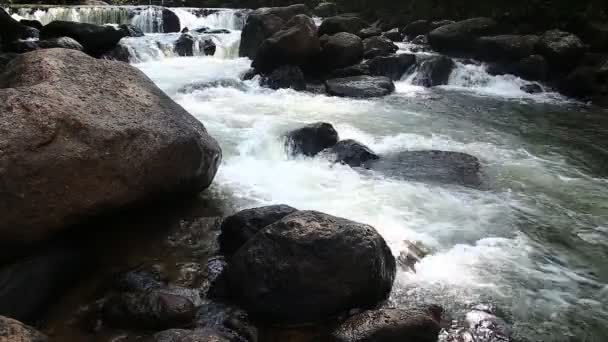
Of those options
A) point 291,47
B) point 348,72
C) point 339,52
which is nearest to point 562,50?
point 348,72

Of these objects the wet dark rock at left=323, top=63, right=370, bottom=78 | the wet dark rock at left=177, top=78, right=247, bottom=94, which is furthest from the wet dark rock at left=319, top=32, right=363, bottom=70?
the wet dark rock at left=177, top=78, right=247, bottom=94

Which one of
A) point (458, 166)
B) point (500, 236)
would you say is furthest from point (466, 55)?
point (500, 236)

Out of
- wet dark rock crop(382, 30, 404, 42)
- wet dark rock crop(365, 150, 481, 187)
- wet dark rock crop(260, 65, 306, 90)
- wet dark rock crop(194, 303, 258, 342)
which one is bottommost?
wet dark rock crop(194, 303, 258, 342)

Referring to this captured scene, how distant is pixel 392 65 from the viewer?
1489cm

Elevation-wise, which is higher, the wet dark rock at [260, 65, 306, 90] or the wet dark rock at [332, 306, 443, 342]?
the wet dark rock at [260, 65, 306, 90]

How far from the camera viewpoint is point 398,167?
7387 mm

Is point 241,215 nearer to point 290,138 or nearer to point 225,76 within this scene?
point 290,138

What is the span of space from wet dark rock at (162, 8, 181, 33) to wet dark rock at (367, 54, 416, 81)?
Answer: 11.0 m

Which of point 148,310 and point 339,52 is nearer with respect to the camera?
point 148,310

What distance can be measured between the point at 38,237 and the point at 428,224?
4.09 m

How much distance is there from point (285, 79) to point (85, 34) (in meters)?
6.63

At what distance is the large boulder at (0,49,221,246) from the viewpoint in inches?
141

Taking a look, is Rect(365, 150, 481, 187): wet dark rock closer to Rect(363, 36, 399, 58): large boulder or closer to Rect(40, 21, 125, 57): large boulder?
Rect(363, 36, 399, 58): large boulder

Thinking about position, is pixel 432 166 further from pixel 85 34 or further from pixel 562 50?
pixel 85 34
